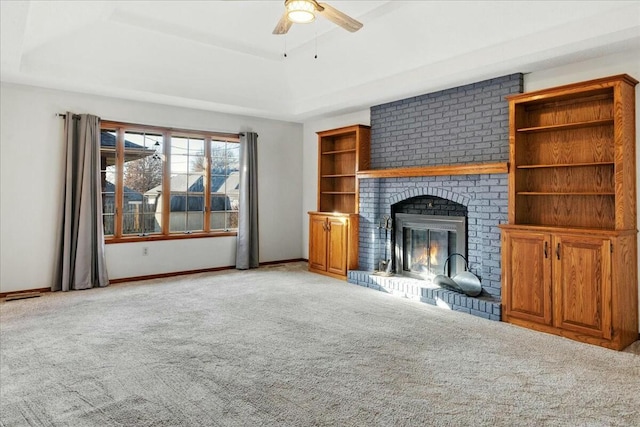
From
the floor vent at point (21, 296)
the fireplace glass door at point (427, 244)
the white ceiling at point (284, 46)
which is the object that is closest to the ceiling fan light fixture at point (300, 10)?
the white ceiling at point (284, 46)

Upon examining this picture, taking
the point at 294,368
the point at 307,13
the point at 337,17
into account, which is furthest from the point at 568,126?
the point at 294,368

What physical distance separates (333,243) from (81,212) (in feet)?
11.8

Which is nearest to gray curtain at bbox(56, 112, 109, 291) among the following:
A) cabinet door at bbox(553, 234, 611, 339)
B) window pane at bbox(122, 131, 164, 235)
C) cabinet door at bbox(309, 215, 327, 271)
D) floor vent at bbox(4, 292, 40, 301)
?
floor vent at bbox(4, 292, 40, 301)

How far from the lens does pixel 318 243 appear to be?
675cm

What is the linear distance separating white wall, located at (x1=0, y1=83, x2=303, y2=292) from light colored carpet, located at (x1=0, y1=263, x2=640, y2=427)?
0.81m

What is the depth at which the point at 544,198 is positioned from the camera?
4.36m

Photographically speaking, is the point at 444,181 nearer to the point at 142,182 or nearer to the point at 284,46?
the point at 284,46

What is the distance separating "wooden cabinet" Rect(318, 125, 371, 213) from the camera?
674 centimetres

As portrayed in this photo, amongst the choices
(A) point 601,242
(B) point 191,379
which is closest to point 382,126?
(A) point 601,242

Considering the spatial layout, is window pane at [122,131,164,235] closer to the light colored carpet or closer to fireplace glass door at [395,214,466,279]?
the light colored carpet

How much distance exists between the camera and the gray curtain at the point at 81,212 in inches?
214

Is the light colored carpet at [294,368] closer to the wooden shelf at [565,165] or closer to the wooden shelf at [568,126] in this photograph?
the wooden shelf at [565,165]

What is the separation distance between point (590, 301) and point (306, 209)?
16.9 feet

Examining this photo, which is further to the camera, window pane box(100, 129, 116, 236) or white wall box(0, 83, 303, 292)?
window pane box(100, 129, 116, 236)
